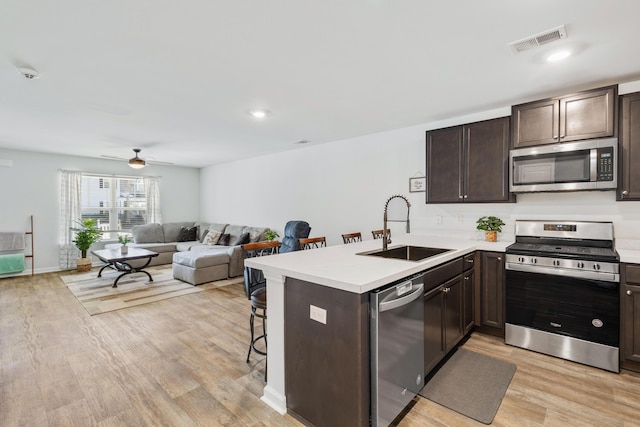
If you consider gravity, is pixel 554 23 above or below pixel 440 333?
above

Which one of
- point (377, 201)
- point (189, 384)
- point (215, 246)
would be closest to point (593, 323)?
point (377, 201)

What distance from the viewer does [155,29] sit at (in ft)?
6.22

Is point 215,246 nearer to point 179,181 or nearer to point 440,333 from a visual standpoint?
point 179,181

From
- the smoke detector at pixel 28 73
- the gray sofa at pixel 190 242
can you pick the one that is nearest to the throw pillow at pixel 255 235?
the gray sofa at pixel 190 242

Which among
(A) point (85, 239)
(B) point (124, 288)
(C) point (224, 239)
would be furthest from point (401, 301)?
(A) point (85, 239)

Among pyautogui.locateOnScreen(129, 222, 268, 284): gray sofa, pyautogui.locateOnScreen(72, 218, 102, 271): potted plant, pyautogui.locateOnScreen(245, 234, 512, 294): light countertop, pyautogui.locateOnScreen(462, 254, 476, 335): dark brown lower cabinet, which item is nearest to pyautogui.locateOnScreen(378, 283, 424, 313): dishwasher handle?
pyautogui.locateOnScreen(245, 234, 512, 294): light countertop

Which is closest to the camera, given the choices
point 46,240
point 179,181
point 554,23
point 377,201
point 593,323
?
point 554,23

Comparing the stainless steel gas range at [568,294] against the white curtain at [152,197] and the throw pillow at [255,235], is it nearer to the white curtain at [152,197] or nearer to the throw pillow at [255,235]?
the throw pillow at [255,235]

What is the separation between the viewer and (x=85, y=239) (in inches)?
241

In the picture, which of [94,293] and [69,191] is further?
[69,191]

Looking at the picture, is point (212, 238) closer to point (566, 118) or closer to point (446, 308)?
point (446, 308)

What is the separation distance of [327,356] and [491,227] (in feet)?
8.56

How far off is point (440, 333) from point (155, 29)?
9.59ft

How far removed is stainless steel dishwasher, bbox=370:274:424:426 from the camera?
1611 millimetres
